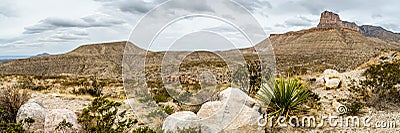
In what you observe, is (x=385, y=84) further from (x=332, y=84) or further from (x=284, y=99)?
(x=284, y=99)

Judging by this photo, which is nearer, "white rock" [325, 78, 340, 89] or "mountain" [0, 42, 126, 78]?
"white rock" [325, 78, 340, 89]

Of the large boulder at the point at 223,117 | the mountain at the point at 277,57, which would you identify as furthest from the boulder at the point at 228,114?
the mountain at the point at 277,57

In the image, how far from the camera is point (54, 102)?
10.2 m

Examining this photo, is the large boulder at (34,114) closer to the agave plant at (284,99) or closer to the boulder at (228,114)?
the boulder at (228,114)

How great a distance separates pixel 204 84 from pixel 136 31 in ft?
18.1

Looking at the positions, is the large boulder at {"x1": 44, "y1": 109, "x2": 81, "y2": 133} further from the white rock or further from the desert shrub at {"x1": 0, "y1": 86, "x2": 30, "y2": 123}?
the white rock

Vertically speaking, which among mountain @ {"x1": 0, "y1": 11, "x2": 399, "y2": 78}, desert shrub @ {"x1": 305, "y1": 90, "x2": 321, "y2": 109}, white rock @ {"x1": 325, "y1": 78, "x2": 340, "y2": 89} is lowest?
desert shrub @ {"x1": 305, "y1": 90, "x2": 321, "y2": 109}

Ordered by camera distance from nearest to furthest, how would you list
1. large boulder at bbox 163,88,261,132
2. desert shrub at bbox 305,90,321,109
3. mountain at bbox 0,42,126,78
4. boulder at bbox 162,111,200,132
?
boulder at bbox 162,111,200,132 < large boulder at bbox 163,88,261,132 < desert shrub at bbox 305,90,321,109 < mountain at bbox 0,42,126,78

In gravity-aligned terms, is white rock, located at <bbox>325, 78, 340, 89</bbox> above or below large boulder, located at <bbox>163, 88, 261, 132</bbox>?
above

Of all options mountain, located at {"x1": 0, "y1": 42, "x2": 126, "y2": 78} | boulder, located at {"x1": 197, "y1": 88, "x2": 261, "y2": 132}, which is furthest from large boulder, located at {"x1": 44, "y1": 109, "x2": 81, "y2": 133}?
mountain, located at {"x1": 0, "y1": 42, "x2": 126, "y2": 78}

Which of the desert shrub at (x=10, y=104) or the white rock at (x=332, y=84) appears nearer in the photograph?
the desert shrub at (x=10, y=104)

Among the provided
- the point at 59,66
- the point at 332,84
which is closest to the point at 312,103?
the point at 332,84

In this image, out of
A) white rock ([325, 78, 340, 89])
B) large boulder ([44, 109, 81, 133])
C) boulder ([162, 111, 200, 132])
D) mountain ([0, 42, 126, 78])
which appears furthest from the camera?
mountain ([0, 42, 126, 78])

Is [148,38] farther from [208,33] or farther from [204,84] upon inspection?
[204,84]
